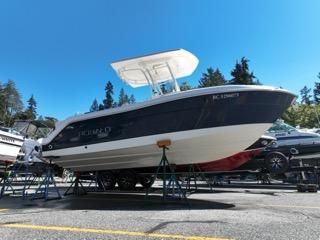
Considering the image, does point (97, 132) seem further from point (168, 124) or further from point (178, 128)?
point (178, 128)

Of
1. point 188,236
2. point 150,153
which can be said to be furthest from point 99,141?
point 188,236

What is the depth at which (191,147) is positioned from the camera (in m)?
9.25

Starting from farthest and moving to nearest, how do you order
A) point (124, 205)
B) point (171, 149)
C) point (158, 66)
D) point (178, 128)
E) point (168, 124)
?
1. point (158, 66)
2. point (171, 149)
3. point (168, 124)
4. point (178, 128)
5. point (124, 205)

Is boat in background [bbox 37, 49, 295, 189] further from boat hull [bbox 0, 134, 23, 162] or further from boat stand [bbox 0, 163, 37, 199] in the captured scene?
boat hull [bbox 0, 134, 23, 162]

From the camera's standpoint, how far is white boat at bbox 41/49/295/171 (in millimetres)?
8633

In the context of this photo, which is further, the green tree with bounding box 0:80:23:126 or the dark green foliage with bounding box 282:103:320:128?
the green tree with bounding box 0:80:23:126

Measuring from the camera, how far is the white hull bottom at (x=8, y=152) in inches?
516

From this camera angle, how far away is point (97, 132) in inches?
406

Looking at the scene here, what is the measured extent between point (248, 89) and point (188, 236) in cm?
488

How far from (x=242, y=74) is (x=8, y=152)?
4087 cm

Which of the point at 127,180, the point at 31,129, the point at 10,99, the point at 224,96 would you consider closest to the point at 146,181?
the point at 127,180

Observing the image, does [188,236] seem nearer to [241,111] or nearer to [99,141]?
[241,111]

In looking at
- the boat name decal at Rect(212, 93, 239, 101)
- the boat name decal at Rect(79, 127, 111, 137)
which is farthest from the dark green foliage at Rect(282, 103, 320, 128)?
the boat name decal at Rect(212, 93, 239, 101)

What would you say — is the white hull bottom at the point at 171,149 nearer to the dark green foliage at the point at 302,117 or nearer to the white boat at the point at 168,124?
the white boat at the point at 168,124
